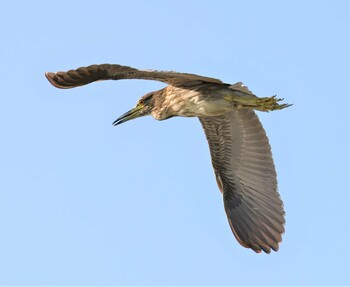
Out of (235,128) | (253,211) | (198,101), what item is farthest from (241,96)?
(253,211)

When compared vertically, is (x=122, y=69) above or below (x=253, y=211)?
above

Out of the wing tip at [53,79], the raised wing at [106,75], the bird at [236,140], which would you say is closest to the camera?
the raised wing at [106,75]

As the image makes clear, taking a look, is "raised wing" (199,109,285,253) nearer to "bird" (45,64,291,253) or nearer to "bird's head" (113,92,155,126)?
"bird" (45,64,291,253)

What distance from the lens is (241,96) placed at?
1544 cm

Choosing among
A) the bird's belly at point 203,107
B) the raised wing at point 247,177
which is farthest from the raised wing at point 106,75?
the raised wing at point 247,177

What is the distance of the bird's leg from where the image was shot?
15.4 meters

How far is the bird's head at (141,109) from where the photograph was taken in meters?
16.6

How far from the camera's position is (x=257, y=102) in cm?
1542

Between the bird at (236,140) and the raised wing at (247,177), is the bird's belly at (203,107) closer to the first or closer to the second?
the bird at (236,140)

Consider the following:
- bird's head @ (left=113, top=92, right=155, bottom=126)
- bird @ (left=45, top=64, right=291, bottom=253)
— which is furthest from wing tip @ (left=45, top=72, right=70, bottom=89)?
bird's head @ (left=113, top=92, right=155, bottom=126)

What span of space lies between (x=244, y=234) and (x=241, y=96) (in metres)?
2.93

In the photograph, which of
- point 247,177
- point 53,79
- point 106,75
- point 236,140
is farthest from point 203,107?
point 247,177

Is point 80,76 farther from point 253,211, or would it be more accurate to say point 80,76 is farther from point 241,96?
point 253,211

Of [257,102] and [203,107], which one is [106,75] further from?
[257,102]
